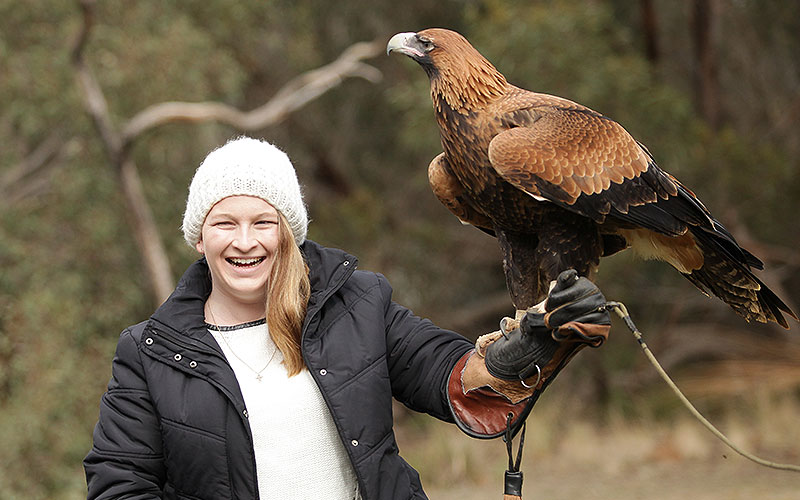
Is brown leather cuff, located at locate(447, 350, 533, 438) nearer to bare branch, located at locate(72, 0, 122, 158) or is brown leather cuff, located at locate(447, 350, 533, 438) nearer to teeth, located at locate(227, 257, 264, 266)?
teeth, located at locate(227, 257, 264, 266)

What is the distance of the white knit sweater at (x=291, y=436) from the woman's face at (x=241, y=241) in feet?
0.59

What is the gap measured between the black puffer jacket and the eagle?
46cm

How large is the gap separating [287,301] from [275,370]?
0.56ft

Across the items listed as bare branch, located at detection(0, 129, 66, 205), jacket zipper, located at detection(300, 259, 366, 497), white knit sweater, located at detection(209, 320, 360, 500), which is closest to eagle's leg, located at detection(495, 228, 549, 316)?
jacket zipper, located at detection(300, 259, 366, 497)

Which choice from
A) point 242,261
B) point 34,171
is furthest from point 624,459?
point 34,171

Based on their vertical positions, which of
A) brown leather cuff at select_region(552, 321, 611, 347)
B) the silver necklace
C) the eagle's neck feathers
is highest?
the eagle's neck feathers

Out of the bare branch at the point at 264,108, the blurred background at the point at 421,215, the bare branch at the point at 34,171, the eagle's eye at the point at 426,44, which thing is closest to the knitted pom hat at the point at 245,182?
the eagle's eye at the point at 426,44

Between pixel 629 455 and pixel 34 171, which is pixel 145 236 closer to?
pixel 34 171

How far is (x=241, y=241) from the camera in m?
2.04

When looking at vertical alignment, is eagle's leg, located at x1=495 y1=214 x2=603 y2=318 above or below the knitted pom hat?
below

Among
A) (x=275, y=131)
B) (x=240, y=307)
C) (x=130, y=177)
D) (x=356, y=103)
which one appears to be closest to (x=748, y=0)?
(x=356, y=103)

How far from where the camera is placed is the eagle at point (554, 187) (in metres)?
2.28

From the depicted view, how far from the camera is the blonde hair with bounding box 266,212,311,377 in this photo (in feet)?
6.79

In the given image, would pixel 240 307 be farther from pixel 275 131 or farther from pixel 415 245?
pixel 275 131
